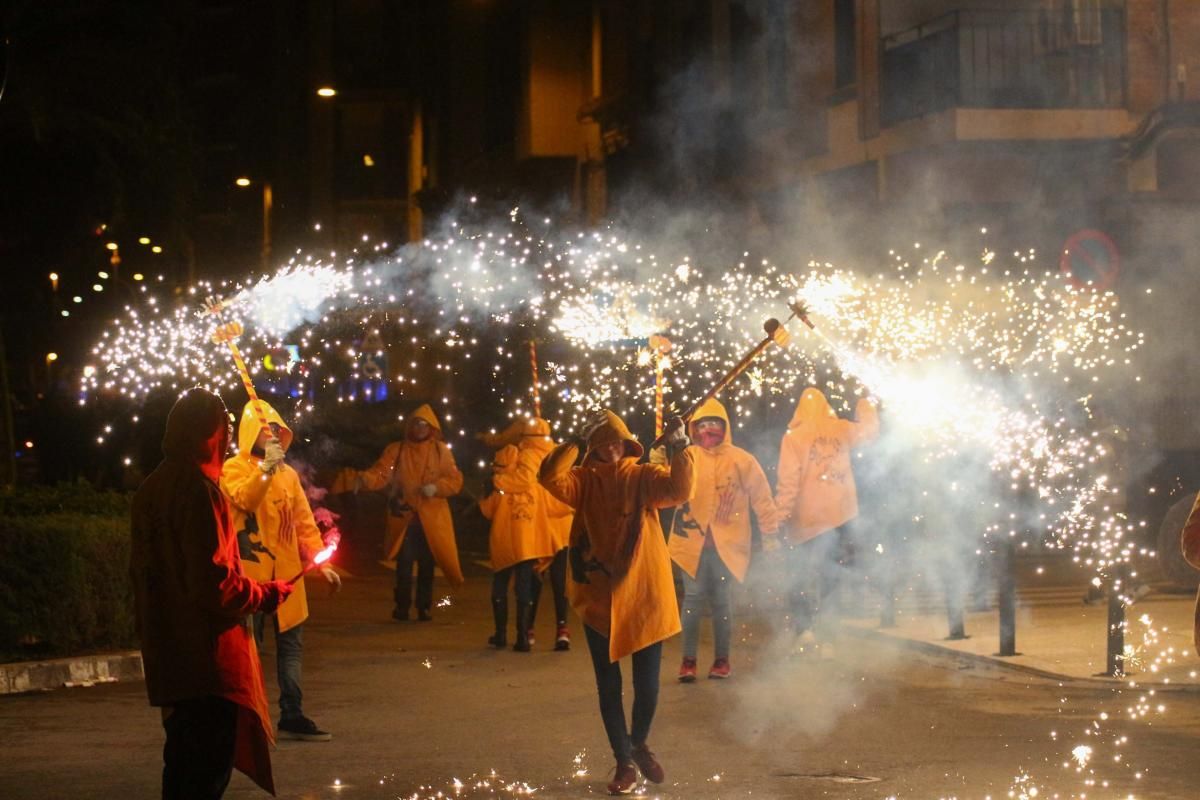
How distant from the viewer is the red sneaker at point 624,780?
301 inches

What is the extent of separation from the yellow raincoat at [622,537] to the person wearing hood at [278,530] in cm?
163

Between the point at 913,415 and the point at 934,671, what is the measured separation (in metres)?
4.93

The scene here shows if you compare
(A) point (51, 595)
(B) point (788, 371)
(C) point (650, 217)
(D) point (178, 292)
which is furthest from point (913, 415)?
(D) point (178, 292)

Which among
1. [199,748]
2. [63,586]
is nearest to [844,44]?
[63,586]

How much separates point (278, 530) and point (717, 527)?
3209 millimetres

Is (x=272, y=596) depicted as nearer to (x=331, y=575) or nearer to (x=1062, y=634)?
(x=331, y=575)

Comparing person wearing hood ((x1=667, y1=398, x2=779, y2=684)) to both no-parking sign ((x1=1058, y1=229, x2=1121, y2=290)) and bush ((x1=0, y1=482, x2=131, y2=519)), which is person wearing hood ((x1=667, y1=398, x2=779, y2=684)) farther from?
no-parking sign ((x1=1058, y1=229, x2=1121, y2=290))

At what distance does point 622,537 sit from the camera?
322 inches

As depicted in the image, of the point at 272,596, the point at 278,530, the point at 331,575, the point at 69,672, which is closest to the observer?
the point at 272,596

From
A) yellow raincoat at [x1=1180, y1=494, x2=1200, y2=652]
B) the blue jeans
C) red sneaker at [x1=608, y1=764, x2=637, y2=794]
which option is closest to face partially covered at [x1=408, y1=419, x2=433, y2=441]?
the blue jeans

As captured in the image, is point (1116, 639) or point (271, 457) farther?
point (1116, 639)

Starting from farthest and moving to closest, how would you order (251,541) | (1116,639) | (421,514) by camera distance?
1. (421,514)
2. (1116,639)
3. (251,541)

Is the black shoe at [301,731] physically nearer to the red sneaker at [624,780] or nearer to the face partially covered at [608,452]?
the red sneaker at [624,780]

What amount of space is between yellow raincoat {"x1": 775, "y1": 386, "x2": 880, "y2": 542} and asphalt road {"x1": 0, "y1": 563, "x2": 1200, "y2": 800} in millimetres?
975
